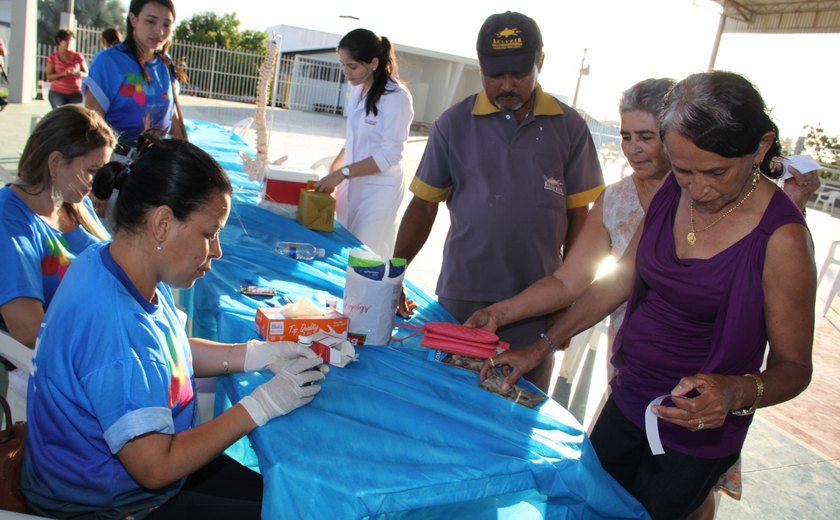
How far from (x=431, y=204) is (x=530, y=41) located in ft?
2.40

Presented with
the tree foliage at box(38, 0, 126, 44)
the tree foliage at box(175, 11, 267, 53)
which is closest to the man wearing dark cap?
the tree foliage at box(38, 0, 126, 44)

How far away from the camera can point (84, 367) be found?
1188 mm

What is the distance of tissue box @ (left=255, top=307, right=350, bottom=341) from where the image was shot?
161 centimetres

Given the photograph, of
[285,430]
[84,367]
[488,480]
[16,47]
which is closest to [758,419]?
[488,480]

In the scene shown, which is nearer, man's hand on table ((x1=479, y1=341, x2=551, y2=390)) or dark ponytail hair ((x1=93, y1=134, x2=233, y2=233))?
dark ponytail hair ((x1=93, y1=134, x2=233, y2=233))

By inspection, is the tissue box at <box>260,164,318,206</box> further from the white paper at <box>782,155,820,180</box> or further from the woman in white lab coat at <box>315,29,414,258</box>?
the white paper at <box>782,155,820,180</box>

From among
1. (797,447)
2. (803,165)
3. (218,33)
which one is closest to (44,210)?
(803,165)

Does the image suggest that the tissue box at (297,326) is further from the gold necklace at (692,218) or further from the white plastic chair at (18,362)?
the gold necklace at (692,218)

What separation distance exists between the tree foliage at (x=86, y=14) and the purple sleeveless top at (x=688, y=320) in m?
29.5

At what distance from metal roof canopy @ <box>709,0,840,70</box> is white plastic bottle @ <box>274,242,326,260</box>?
20443mm

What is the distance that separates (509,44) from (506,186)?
1.61ft

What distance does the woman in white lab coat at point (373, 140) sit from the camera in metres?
3.45

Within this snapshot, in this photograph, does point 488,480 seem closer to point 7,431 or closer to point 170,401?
point 170,401

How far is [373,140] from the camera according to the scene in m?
3.62
